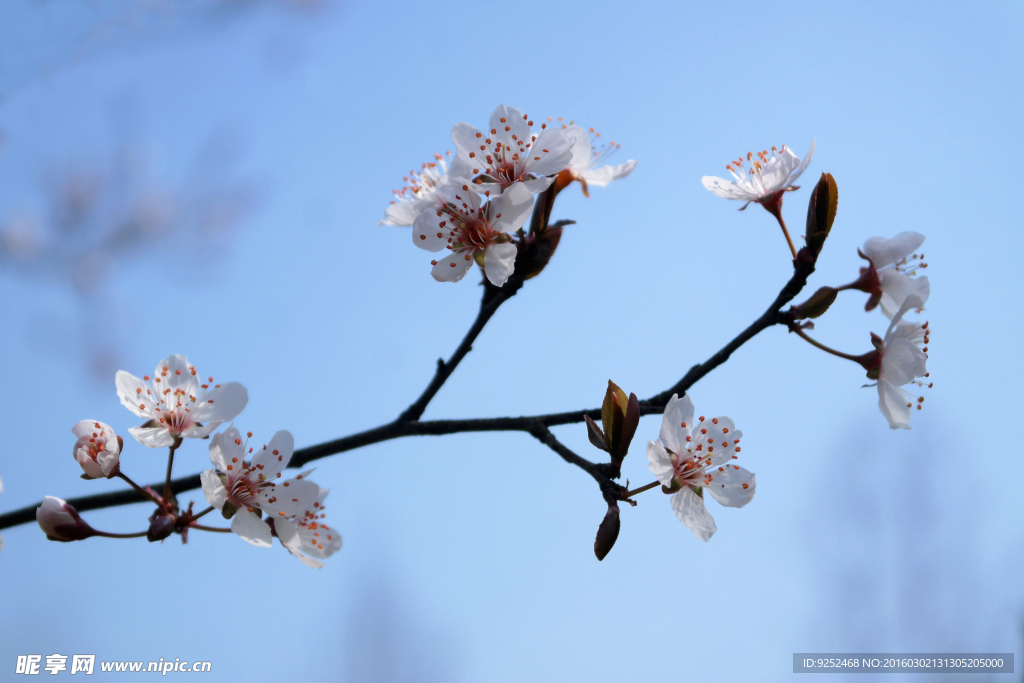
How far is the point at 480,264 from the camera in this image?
1442 millimetres

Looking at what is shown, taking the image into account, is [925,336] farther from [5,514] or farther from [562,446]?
[5,514]

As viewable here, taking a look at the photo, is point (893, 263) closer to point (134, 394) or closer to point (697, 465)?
point (697, 465)

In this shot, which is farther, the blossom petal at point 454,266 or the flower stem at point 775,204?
the flower stem at point 775,204

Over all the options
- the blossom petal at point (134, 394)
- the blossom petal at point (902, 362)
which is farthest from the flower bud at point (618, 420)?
the blossom petal at point (134, 394)

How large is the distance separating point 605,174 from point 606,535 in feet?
3.01

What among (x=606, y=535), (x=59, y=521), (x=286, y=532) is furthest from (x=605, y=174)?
(x=59, y=521)

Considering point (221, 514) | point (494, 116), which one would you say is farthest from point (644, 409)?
point (221, 514)

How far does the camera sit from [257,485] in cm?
138

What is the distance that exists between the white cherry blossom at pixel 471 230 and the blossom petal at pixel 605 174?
369mm

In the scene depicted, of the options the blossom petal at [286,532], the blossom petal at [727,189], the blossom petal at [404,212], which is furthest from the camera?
the blossom petal at [727,189]

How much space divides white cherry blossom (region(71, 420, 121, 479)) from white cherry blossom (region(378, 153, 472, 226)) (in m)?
0.77

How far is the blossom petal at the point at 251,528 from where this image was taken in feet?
4.32

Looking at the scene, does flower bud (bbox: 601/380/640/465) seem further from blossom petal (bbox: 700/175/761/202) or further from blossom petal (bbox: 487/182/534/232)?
blossom petal (bbox: 700/175/761/202)

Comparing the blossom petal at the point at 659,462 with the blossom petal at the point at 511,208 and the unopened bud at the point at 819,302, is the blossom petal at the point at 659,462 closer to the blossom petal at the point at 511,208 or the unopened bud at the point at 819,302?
the unopened bud at the point at 819,302
